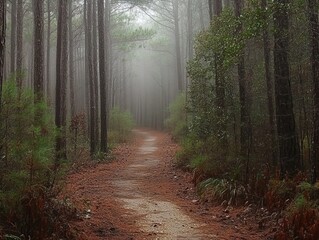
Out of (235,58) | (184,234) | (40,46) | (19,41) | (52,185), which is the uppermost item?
(19,41)

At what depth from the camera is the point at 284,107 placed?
375 inches

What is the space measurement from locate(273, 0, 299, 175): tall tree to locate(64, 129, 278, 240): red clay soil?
1.78 m

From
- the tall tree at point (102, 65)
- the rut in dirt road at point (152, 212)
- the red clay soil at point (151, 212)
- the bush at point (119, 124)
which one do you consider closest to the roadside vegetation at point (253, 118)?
the red clay soil at point (151, 212)

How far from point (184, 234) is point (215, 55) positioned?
6400 mm

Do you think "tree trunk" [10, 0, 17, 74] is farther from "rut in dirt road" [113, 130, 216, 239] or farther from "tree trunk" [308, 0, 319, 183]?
"tree trunk" [308, 0, 319, 183]

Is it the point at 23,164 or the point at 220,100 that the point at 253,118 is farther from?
the point at 23,164

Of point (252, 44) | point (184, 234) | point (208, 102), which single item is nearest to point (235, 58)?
point (252, 44)

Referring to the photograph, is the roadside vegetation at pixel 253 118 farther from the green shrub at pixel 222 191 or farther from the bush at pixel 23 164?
the bush at pixel 23 164

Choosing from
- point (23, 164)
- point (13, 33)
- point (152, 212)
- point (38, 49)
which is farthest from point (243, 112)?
point (13, 33)

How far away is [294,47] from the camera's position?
9484 mm

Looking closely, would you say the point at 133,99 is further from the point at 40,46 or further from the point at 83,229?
the point at 83,229

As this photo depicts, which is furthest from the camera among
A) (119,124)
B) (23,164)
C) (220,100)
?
(119,124)

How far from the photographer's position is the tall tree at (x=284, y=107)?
936cm

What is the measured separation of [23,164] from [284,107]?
6321 mm
